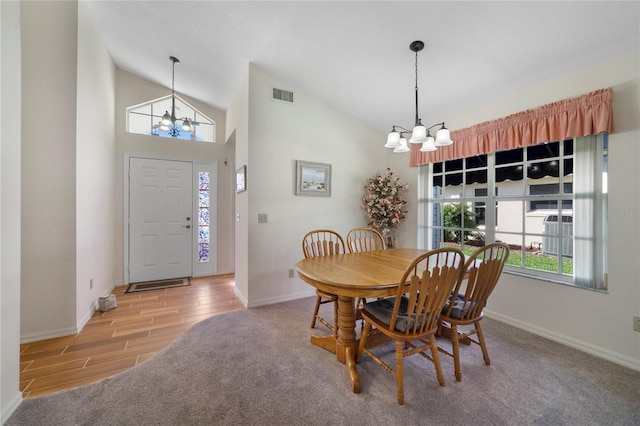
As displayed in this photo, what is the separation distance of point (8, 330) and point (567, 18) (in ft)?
13.5

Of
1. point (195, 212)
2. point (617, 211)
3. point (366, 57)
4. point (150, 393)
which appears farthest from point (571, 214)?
point (195, 212)

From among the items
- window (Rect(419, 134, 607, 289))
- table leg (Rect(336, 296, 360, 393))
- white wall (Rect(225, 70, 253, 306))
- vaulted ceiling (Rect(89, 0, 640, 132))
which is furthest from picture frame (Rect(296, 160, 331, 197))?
table leg (Rect(336, 296, 360, 393))

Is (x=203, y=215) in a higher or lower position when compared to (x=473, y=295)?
higher

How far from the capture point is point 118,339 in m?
2.20

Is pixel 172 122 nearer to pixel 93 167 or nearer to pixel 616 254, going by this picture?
pixel 93 167

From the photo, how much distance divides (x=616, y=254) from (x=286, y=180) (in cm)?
315

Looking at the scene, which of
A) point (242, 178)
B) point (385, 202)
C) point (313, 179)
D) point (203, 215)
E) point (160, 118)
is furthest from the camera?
point (203, 215)

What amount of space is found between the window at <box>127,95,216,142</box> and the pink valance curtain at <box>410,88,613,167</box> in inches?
151

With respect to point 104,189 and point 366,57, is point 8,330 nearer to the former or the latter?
point 104,189

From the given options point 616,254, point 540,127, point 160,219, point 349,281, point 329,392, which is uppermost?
point 540,127

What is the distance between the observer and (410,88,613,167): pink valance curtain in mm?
1986

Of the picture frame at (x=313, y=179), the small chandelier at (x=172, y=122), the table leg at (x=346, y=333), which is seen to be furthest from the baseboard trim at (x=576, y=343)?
the small chandelier at (x=172, y=122)

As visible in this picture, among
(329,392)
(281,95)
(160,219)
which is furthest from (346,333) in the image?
(160,219)

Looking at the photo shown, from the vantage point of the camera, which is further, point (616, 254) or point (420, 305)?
point (616, 254)
